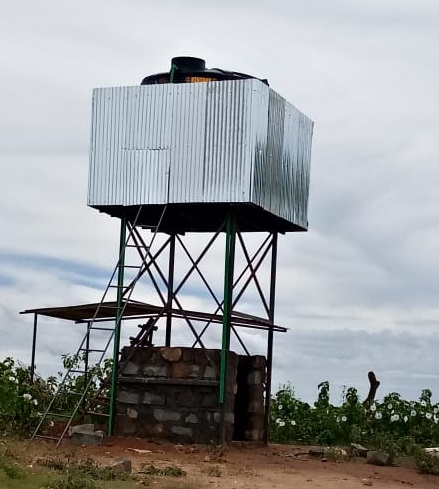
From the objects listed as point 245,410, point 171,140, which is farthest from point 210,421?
point 171,140

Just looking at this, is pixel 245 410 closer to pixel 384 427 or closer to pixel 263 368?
pixel 263 368

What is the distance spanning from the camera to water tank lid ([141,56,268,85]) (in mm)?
20109

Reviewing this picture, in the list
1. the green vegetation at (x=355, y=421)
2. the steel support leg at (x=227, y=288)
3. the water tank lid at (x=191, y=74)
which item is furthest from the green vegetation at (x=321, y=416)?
the water tank lid at (x=191, y=74)

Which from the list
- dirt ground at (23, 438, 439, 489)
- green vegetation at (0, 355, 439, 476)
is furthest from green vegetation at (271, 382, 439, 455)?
dirt ground at (23, 438, 439, 489)

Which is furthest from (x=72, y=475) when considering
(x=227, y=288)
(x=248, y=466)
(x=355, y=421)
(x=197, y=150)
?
(x=355, y=421)

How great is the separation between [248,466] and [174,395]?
298cm

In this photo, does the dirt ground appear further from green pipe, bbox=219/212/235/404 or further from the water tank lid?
the water tank lid

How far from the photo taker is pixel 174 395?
19.5 meters

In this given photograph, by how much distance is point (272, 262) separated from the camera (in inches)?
834

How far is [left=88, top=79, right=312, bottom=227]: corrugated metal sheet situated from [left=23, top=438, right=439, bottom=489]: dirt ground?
4632 millimetres

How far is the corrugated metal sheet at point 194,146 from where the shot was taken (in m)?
19.2

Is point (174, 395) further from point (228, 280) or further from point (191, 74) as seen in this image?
point (191, 74)

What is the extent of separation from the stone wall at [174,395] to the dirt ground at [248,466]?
1.36 feet

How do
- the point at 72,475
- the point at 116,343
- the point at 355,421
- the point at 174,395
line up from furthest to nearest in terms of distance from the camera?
the point at 355,421 → the point at 116,343 → the point at 174,395 → the point at 72,475
